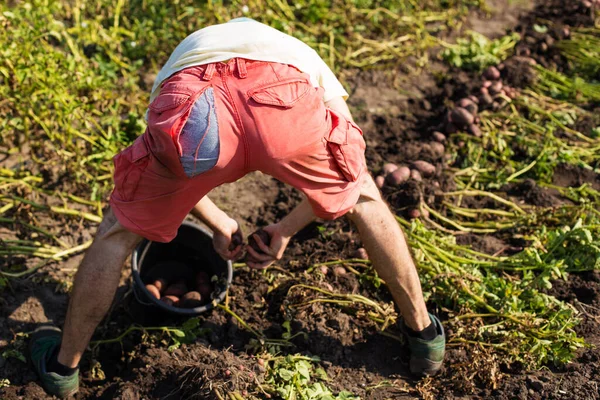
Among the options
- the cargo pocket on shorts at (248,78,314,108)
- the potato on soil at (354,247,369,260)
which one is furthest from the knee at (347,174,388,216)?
the potato on soil at (354,247,369,260)

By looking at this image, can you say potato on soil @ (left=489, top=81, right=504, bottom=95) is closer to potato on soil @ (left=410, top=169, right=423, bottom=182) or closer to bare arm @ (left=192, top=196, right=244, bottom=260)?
potato on soil @ (left=410, top=169, right=423, bottom=182)

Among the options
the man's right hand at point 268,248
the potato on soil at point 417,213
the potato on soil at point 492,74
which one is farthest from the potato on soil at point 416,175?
the potato on soil at point 492,74

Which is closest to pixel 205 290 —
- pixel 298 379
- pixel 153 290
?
pixel 153 290

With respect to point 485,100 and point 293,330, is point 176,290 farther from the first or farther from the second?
point 485,100

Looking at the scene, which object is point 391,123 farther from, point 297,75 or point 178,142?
point 178,142

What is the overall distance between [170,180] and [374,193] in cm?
83

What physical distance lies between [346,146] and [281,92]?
1.05 ft

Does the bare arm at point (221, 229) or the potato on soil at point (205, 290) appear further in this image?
the potato on soil at point (205, 290)

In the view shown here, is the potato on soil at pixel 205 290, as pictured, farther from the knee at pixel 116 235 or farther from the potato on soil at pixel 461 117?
the potato on soil at pixel 461 117

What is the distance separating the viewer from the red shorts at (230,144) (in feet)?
7.06

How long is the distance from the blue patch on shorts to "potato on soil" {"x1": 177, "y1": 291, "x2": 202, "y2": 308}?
1.17 meters

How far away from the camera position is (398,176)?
3.71 m

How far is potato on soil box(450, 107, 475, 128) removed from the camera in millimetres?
4094

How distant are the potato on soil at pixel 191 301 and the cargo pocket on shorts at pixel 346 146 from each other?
1.14m
